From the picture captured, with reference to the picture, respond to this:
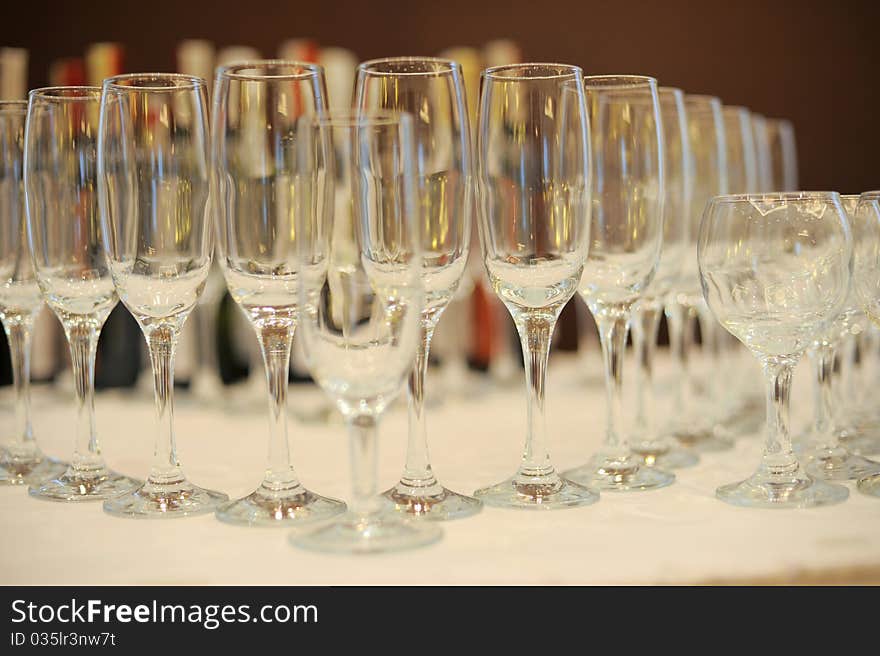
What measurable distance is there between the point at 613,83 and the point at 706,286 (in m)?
0.26

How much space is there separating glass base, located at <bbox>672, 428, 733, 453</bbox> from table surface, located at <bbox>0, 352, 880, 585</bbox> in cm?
2

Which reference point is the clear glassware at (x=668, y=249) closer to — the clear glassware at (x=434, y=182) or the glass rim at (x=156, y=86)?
the clear glassware at (x=434, y=182)

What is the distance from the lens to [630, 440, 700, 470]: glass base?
1.21 meters

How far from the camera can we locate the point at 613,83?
1159 mm

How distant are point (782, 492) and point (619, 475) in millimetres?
165

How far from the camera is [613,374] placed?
3.87ft

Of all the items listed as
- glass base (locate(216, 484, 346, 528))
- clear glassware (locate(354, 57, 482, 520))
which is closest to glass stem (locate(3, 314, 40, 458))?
glass base (locate(216, 484, 346, 528))

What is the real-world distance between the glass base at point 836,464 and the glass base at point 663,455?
117 mm

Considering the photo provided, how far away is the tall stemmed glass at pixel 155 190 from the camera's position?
97 cm

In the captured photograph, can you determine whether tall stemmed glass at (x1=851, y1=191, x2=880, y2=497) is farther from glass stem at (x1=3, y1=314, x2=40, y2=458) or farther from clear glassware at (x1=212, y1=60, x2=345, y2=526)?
glass stem at (x1=3, y1=314, x2=40, y2=458)

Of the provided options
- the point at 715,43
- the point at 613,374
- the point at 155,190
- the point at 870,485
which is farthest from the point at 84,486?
the point at 715,43

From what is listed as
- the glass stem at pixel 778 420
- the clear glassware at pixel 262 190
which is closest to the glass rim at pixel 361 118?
the clear glassware at pixel 262 190
